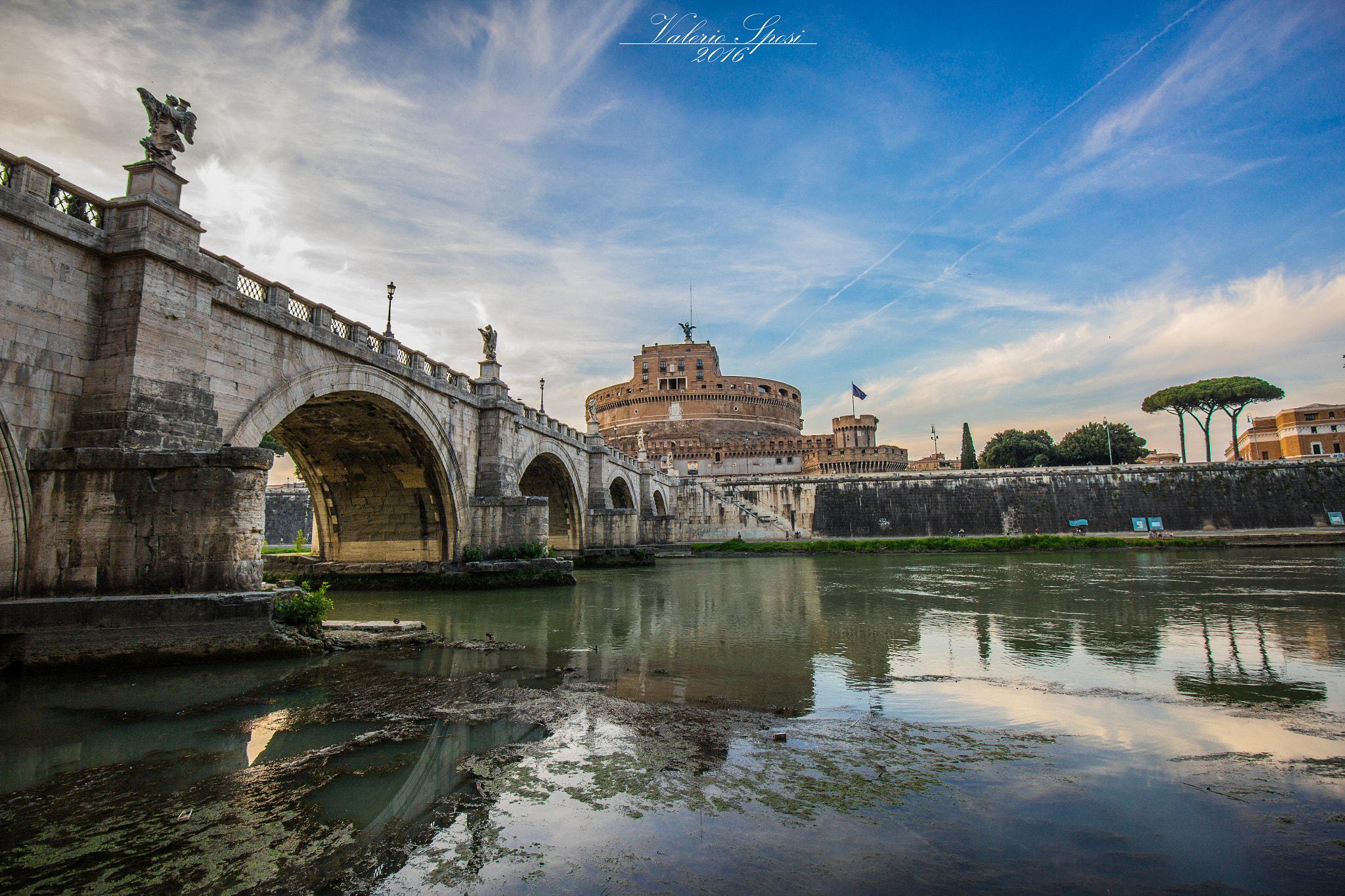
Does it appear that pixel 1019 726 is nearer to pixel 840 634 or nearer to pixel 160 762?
pixel 840 634

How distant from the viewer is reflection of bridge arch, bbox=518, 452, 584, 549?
2728 centimetres

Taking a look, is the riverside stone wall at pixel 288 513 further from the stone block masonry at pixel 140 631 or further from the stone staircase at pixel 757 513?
the stone block masonry at pixel 140 631

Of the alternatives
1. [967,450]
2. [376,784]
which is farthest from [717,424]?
[376,784]

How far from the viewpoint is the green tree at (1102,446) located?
5844 cm

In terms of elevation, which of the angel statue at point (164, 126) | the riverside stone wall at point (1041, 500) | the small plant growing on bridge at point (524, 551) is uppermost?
the angel statue at point (164, 126)

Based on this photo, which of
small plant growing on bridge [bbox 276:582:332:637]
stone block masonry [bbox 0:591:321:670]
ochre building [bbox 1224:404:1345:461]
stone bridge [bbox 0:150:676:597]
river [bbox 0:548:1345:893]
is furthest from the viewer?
ochre building [bbox 1224:404:1345:461]

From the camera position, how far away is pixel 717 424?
248ft

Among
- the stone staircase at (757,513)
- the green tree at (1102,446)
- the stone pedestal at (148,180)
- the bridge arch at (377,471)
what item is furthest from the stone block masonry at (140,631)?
the green tree at (1102,446)

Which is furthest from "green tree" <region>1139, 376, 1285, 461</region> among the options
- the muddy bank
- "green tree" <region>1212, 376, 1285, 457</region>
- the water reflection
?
the muddy bank

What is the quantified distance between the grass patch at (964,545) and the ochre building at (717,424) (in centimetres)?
2949

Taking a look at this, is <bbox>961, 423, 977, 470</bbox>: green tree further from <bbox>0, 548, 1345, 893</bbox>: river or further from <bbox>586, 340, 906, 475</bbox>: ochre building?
<bbox>0, 548, 1345, 893</bbox>: river

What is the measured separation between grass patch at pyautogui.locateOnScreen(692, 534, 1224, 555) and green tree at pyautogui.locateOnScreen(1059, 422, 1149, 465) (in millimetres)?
27770

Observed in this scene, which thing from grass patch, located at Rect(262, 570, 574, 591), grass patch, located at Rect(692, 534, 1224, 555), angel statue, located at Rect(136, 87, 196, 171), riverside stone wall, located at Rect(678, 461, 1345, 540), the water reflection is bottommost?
the water reflection

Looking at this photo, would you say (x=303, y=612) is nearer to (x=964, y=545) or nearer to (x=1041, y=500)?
(x=964, y=545)
